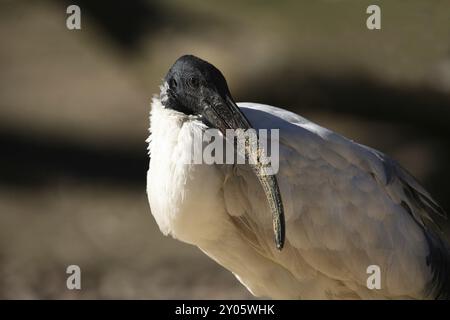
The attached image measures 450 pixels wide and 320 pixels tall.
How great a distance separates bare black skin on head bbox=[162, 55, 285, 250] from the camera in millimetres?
3336

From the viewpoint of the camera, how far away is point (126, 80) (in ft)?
22.2

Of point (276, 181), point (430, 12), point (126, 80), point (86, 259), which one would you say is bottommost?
point (86, 259)

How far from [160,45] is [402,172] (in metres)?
3.29

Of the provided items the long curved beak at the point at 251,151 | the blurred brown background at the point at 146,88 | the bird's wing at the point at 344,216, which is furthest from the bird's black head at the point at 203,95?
the blurred brown background at the point at 146,88

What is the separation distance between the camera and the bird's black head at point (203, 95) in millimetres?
3418

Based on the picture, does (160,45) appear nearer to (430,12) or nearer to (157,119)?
(430,12)

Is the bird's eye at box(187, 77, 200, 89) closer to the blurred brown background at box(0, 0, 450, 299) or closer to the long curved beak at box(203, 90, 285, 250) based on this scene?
the long curved beak at box(203, 90, 285, 250)

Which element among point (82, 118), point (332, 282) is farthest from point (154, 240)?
point (332, 282)
